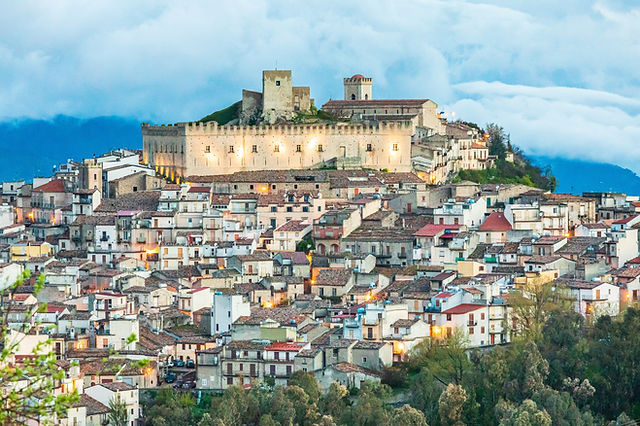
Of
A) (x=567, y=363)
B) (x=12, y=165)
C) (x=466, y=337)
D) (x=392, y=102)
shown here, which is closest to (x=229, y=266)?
(x=466, y=337)

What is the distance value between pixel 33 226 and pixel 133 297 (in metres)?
11.8

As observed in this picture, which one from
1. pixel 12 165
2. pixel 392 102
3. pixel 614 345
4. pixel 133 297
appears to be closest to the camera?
pixel 614 345

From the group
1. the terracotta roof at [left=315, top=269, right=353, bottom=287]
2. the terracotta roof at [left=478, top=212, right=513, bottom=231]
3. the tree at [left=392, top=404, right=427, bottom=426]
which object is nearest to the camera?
the tree at [left=392, top=404, right=427, bottom=426]

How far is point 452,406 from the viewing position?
3188 cm

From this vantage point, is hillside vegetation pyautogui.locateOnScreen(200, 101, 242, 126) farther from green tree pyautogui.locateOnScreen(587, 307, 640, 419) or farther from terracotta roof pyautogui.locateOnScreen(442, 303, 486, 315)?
green tree pyautogui.locateOnScreen(587, 307, 640, 419)

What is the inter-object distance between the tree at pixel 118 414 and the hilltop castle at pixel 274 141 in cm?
2386

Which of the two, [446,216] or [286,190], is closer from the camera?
[446,216]

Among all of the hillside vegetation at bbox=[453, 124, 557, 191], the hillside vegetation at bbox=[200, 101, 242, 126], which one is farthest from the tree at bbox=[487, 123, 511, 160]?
the hillside vegetation at bbox=[200, 101, 242, 126]

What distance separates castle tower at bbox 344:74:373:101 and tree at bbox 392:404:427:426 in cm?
3883

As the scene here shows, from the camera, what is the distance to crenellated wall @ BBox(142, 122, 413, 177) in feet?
190

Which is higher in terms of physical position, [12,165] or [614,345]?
[12,165]

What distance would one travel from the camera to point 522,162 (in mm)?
66938

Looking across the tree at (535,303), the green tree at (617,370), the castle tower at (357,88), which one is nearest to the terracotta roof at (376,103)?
the castle tower at (357,88)

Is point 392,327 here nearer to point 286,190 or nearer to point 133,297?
point 133,297
